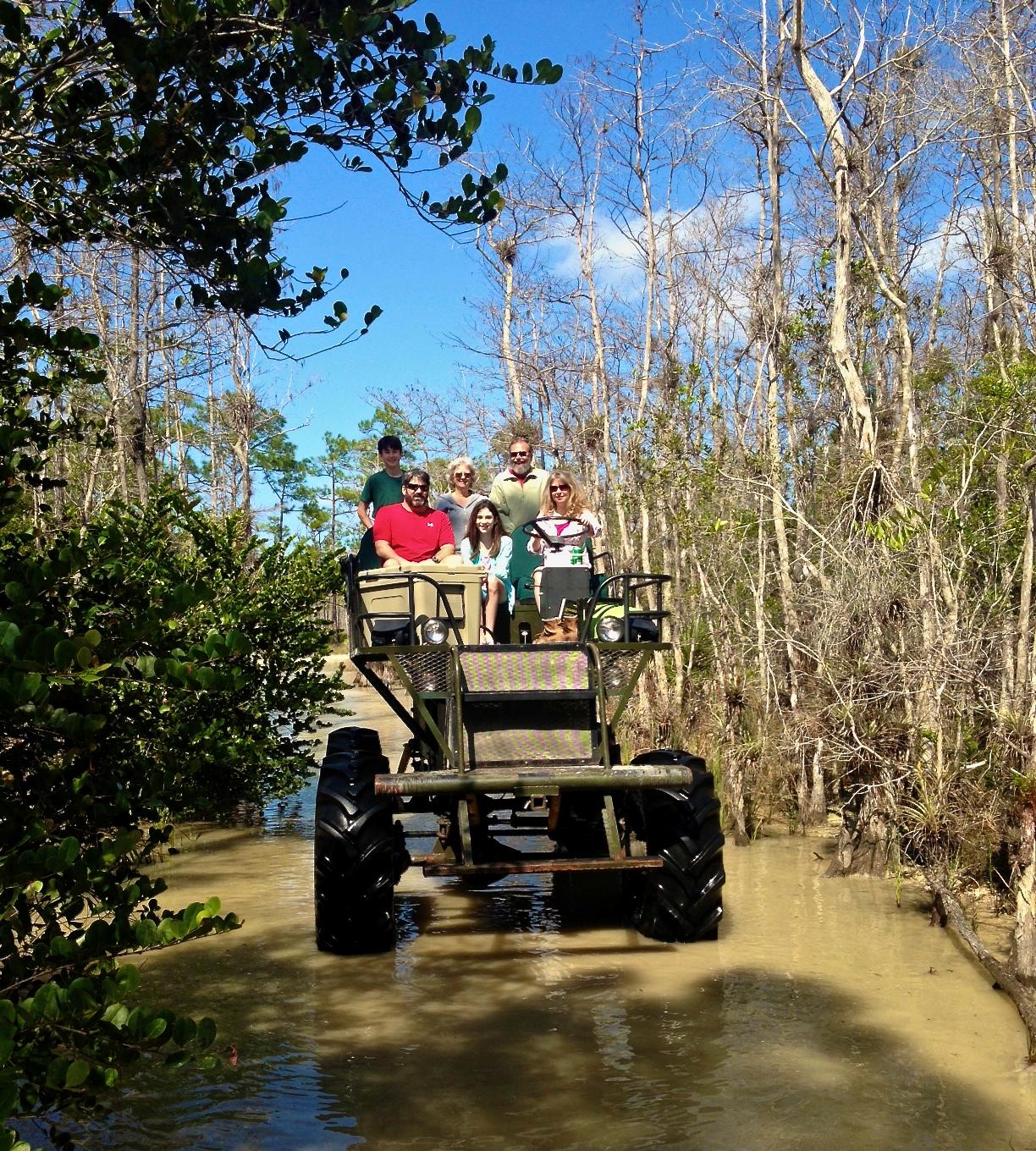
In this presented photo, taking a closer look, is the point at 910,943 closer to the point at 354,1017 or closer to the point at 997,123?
the point at 354,1017

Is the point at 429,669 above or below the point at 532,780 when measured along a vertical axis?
above

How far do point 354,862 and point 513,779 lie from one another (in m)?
0.97

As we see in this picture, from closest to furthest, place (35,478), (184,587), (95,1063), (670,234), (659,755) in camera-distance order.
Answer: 1. (95,1063)
2. (184,587)
3. (35,478)
4. (659,755)
5. (670,234)

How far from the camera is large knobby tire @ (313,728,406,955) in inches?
251

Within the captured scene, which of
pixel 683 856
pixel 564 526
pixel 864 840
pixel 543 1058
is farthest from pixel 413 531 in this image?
pixel 543 1058

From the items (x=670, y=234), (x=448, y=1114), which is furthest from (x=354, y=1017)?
(x=670, y=234)

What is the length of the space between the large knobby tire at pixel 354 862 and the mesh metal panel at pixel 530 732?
59 centimetres

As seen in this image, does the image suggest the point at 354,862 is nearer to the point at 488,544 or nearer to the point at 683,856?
the point at 683,856

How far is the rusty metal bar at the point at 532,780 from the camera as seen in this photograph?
6098 mm

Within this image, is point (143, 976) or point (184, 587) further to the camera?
point (143, 976)

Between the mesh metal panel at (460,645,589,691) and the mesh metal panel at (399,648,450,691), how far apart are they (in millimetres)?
100

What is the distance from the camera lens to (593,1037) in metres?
5.43

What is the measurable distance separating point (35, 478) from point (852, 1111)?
3727mm

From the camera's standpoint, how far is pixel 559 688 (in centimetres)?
666
